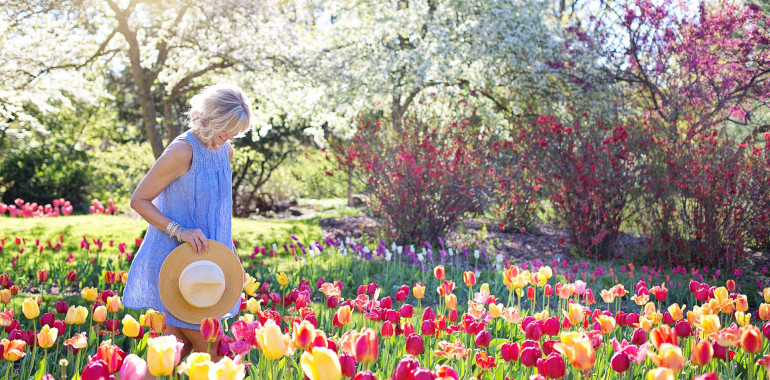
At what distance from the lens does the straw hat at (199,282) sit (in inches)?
90.0

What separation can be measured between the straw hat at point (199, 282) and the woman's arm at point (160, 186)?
6 centimetres

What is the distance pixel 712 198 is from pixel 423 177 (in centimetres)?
288

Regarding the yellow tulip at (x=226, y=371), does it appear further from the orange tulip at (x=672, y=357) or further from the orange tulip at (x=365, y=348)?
the orange tulip at (x=672, y=357)

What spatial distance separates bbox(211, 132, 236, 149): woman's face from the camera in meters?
2.48

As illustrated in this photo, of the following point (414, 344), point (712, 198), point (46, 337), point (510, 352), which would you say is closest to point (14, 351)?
point (46, 337)

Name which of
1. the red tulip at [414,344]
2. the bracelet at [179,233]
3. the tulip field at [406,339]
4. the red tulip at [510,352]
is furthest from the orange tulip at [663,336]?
the bracelet at [179,233]

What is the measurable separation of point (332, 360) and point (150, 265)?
1.51 m

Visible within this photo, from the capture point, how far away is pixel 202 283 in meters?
2.28

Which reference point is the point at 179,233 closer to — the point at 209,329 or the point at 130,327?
the point at 130,327

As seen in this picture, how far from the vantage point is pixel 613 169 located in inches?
263

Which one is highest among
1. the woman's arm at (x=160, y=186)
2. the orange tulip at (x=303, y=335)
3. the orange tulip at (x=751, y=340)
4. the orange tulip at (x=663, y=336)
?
the woman's arm at (x=160, y=186)

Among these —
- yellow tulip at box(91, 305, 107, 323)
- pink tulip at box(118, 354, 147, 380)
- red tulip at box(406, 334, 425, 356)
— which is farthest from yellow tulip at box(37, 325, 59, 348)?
red tulip at box(406, 334, 425, 356)

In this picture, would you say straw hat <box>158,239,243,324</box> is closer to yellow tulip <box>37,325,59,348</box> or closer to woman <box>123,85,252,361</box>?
woman <box>123,85,252,361</box>

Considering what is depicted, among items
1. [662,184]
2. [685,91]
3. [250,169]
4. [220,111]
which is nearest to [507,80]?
[685,91]
